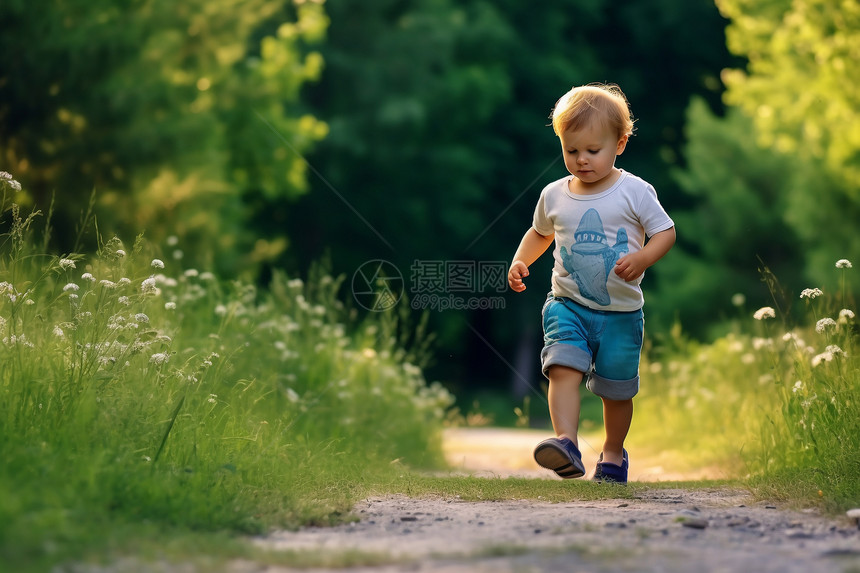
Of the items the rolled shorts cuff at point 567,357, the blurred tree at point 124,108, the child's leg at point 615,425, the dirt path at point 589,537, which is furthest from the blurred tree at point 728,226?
the dirt path at point 589,537

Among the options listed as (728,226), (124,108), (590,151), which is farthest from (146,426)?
(728,226)

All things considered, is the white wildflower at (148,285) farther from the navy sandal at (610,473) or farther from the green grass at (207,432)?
the navy sandal at (610,473)

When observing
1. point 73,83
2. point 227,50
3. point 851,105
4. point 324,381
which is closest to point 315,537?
point 324,381

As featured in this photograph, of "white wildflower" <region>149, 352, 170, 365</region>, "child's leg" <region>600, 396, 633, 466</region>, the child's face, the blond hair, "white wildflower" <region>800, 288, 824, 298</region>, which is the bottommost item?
"child's leg" <region>600, 396, 633, 466</region>

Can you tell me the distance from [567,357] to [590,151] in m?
0.91

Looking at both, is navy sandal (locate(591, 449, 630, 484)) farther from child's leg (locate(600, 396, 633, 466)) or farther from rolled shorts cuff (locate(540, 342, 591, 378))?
rolled shorts cuff (locate(540, 342, 591, 378))

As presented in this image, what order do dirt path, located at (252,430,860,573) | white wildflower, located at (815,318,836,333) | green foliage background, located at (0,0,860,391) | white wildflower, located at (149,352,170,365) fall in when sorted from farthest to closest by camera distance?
green foliage background, located at (0,0,860,391) < white wildflower, located at (815,318,836,333) < white wildflower, located at (149,352,170,365) < dirt path, located at (252,430,860,573)

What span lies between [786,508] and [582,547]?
1.20 metres

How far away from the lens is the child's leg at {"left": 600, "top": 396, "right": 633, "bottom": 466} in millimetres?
4516

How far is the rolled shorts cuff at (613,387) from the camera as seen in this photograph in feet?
14.6

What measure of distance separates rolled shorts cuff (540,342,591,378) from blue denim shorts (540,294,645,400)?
0.04 ft

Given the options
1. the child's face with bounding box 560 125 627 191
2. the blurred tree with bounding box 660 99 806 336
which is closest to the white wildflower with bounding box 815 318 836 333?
the child's face with bounding box 560 125 627 191

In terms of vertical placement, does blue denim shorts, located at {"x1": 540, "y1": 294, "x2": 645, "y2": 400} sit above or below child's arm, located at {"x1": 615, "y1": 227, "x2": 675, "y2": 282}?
below

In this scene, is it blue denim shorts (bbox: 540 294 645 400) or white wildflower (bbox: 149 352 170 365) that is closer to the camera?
white wildflower (bbox: 149 352 170 365)
